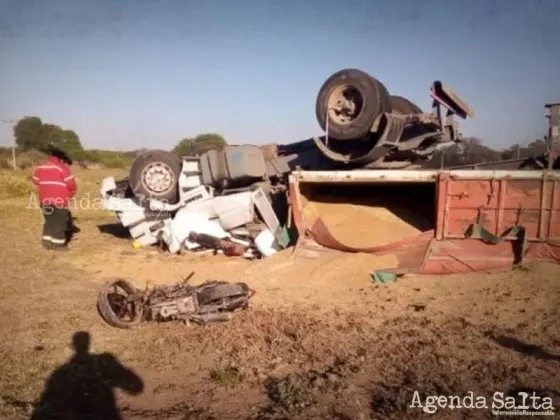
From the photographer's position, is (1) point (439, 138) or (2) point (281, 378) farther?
(1) point (439, 138)

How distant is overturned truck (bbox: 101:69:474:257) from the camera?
7227 mm

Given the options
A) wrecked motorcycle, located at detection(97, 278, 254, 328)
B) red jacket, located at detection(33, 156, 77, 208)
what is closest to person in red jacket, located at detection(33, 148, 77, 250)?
red jacket, located at detection(33, 156, 77, 208)

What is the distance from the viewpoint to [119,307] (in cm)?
526

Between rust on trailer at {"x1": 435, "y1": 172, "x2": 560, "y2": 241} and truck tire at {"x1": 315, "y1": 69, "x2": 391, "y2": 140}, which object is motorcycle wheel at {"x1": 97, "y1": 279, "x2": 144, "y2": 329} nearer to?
truck tire at {"x1": 315, "y1": 69, "x2": 391, "y2": 140}

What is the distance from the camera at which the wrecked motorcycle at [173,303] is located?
4977 mm

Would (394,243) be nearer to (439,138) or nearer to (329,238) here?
(329,238)

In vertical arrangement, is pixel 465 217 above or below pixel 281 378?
above

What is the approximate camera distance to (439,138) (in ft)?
25.4

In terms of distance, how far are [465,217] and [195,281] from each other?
3.66 meters

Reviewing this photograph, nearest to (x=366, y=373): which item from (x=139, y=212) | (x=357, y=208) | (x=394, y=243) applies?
(x=394, y=243)

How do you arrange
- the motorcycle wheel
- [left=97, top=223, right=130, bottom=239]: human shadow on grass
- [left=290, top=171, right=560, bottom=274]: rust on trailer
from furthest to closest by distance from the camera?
[left=97, top=223, right=130, bottom=239]: human shadow on grass
[left=290, top=171, right=560, bottom=274]: rust on trailer
the motorcycle wheel

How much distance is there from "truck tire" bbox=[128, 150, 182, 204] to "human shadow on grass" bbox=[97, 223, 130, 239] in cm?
219

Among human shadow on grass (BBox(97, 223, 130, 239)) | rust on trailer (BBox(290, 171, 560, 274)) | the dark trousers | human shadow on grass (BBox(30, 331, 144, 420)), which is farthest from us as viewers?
human shadow on grass (BBox(97, 223, 130, 239))

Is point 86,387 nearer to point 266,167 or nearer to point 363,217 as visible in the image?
point 363,217
